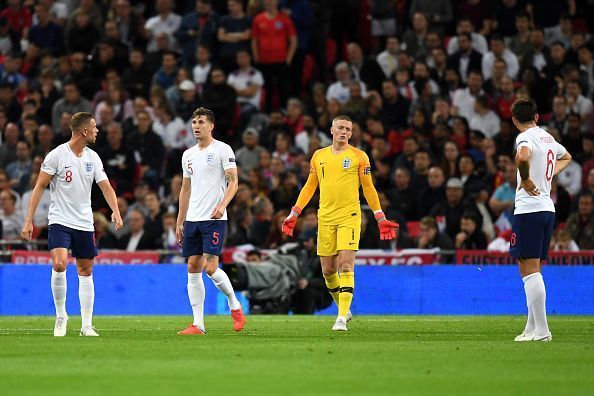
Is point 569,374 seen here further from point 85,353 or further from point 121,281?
point 121,281

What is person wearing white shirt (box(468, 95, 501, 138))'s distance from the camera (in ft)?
85.7

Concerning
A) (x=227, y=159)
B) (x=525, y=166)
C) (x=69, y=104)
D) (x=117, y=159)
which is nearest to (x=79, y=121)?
(x=227, y=159)

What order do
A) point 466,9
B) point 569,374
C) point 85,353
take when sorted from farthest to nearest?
point 466,9 → point 85,353 → point 569,374

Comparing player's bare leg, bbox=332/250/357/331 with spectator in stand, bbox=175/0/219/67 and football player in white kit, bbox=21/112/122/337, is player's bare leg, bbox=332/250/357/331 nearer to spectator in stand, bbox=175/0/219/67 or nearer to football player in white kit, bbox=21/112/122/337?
football player in white kit, bbox=21/112/122/337

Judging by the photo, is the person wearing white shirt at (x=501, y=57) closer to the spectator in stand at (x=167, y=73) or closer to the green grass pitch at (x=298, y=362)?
the spectator in stand at (x=167, y=73)

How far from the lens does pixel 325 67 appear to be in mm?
29312

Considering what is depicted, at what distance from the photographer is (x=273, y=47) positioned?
2820cm

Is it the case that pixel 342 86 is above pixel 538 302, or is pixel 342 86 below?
above

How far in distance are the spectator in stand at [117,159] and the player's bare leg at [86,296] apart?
38.9ft

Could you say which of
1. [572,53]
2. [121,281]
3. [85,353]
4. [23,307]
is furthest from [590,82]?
[85,353]

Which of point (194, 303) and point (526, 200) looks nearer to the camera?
point (526, 200)

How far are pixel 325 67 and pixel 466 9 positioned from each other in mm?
3320

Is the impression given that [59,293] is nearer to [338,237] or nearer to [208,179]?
[208,179]

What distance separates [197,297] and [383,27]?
601 inches
